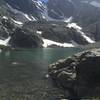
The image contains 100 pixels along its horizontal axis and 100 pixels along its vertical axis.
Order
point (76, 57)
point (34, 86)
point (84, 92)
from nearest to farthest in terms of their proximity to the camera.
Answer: point (84, 92), point (34, 86), point (76, 57)

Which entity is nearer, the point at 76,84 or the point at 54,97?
the point at 54,97

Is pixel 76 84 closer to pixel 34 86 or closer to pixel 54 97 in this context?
pixel 54 97

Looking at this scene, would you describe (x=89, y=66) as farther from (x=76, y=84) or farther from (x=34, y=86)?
(x=34, y=86)

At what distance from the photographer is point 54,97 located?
2020 inches

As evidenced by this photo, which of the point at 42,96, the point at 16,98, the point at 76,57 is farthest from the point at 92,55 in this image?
the point at 76,57

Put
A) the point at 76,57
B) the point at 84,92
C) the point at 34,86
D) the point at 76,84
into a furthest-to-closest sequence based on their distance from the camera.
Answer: the point at 76,57 < the point at 34,86 < the point at 76,84 < the point at 84,92

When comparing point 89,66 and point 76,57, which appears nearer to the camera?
point 89,66

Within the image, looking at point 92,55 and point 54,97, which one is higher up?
point 92,55

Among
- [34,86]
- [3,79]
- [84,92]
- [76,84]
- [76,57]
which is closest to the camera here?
[84,92]

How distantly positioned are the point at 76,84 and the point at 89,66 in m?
5.63

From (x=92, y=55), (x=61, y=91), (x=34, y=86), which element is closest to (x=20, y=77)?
(x=34, y=86)

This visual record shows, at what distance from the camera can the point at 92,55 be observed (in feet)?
171

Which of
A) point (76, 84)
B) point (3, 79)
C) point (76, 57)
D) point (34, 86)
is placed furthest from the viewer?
point (76, 57)

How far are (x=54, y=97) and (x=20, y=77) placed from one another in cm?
2365
